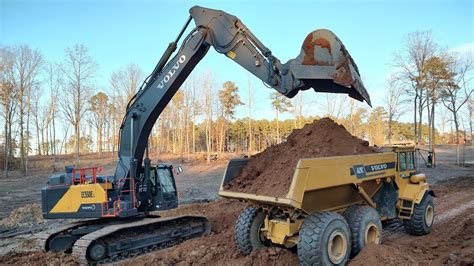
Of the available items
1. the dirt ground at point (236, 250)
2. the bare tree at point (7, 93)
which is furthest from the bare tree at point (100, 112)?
the dirt ground at point (236, 250)

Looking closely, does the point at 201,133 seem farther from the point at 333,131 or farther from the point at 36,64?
the point at 333,131

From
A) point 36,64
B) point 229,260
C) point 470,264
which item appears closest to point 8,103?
point 36,64

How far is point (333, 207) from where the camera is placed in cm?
701

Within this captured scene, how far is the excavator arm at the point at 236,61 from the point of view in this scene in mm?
7059

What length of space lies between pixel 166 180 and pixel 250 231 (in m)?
3.44

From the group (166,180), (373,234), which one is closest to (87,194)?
(166,180)

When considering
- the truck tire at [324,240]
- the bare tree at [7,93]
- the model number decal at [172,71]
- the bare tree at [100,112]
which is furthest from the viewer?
the bare tree at [100,112]

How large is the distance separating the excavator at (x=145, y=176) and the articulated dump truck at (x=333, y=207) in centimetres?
169

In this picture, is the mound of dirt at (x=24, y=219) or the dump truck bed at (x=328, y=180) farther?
the mound of dirt at (x=24, y=219)

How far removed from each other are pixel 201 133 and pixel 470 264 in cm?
5986

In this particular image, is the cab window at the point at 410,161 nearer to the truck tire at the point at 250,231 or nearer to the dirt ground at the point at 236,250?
the dirt ground at the point at 236,250

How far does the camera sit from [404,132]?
83.1 m

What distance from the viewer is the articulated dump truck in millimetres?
6039

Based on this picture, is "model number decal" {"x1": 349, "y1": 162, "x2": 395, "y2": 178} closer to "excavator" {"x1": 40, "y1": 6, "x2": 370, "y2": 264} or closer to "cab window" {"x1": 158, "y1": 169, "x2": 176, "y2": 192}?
"excavator" {"x1": 40, "y1": 6, "x2": 370, "y2": 264}
